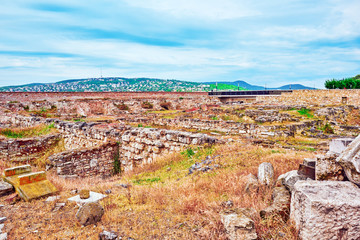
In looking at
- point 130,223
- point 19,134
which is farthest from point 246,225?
point 19,134

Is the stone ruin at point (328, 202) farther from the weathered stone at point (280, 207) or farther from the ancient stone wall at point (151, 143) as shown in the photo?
the ancient stone wall at point (151, 143)

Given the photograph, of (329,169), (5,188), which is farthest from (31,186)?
(329,169)

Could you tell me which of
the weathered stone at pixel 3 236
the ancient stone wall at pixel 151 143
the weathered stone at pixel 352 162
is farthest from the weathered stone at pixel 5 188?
the weathered stone at pixel 352 162

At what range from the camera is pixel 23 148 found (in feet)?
37.4

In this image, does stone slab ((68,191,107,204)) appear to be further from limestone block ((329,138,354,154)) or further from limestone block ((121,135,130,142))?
limestone block ((121,135,130,142))

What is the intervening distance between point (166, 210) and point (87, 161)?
6556mm

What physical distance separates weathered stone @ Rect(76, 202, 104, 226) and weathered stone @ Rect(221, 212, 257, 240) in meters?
2.24

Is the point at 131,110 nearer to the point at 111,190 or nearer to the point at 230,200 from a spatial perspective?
the point at 111,190

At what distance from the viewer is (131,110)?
3041 cm

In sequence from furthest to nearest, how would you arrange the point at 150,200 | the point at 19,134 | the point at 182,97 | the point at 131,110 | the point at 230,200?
1. the point at 182,97
2. the point at 131,110
3. the point at 19,134
4. the point at 150,200
5. the point at 230,200

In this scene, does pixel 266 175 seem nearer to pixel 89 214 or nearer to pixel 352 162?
pixel 352 162

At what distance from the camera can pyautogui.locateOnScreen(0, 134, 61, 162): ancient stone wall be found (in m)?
10.9

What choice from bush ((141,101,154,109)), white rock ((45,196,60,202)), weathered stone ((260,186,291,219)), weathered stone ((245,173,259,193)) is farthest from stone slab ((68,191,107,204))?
bush ((141,101,154,109))

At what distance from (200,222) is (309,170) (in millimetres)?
2070
